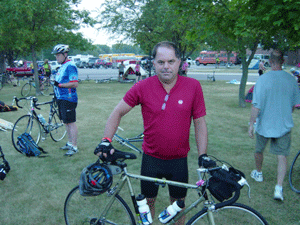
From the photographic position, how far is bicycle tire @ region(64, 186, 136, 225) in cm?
260

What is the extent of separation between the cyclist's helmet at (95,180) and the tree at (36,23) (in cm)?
1282

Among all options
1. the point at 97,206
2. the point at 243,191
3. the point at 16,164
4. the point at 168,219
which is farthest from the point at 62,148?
the point at 168,219

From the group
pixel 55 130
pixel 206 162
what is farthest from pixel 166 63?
pixel 55 130

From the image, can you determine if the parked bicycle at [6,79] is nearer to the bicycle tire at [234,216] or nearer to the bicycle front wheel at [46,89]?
the bicycle front wheel at [46,89]

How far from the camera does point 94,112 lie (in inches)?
421

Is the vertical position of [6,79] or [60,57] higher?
[60,57]

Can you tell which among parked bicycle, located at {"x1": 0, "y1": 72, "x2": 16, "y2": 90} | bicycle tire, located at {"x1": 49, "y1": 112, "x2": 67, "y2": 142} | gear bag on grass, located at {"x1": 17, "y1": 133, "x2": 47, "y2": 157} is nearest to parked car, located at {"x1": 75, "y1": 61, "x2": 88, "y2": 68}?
parked bicycle, located at {"x1": 0, "y1": 72, "x2": 16, "y2": 90}

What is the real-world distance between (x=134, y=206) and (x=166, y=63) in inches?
53.6

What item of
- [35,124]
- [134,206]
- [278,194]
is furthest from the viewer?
[35,124]

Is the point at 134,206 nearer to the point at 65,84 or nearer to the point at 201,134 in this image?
the point at 201,134

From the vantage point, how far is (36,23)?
15023 mm

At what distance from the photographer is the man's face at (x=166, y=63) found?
235 cm

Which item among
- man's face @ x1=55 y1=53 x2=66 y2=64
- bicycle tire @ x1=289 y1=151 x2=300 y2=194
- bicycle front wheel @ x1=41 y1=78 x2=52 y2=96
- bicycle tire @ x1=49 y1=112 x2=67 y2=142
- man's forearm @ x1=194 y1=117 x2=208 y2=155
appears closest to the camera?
man's forearm @ x1=194 y1=117 x2=208 y2=155

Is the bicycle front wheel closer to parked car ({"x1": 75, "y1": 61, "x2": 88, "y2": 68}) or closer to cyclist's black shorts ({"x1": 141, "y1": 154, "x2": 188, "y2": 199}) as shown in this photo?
cyclist's black shorts ({"x1": 141, "y1": 154, "x2": 188, "y2": 199})
